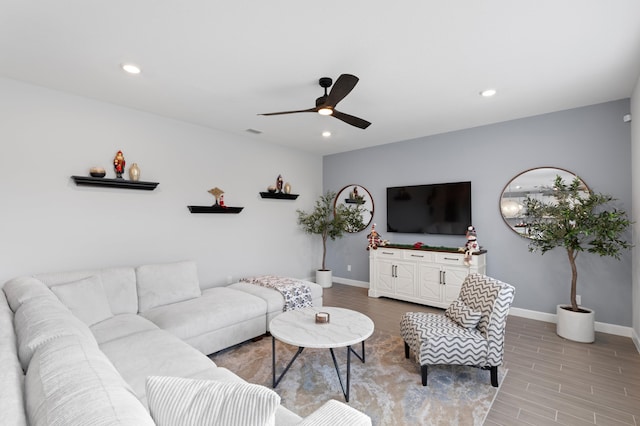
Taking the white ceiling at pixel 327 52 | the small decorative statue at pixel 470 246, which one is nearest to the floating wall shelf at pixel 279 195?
the white ceiling at pixel 327 52

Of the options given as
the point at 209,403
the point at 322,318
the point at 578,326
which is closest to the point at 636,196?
the point at 578,326

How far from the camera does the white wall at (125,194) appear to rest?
9.47 feet

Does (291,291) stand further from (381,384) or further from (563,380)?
(563,380)

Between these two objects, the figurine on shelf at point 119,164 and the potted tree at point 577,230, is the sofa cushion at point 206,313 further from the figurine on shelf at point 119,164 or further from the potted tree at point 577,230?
the potted tree at point 577,230

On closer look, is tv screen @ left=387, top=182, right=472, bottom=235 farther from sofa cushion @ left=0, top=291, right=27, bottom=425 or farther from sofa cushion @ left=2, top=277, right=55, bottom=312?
sofa cushion @ left=0, top=291, right=27, bottom=425

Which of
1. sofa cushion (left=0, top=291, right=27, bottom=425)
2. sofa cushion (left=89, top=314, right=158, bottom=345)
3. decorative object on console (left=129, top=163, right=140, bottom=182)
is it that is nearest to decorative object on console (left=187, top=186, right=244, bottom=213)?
decorative object on console (left=129, top=163, right=140, bottom=182)

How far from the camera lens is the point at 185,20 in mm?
2035

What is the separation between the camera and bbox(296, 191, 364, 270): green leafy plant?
5730 millimetres

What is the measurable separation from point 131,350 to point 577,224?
14.0 feet

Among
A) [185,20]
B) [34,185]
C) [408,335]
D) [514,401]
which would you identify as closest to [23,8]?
[185,20]

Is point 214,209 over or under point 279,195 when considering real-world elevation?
under

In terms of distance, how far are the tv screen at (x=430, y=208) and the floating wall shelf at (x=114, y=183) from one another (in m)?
3.67

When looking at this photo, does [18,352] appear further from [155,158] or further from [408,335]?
[155,158]

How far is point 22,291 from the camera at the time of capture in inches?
86.7
